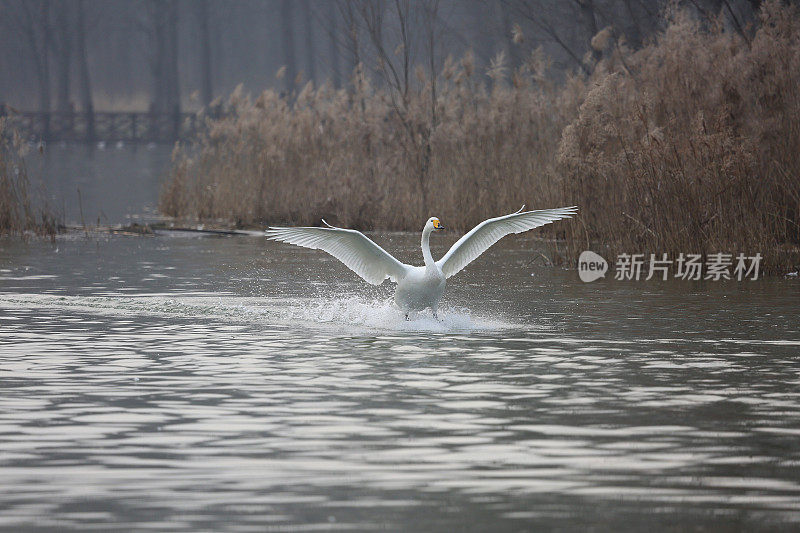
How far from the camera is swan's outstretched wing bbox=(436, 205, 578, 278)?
1286 cm

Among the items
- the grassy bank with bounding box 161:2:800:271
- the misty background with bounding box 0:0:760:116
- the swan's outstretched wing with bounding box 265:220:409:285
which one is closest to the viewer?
the swan's outstretched wing with bounding box 265:220:409:285

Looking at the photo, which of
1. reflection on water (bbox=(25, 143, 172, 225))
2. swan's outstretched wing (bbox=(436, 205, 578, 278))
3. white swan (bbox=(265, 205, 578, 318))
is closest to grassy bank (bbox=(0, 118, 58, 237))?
reflection on water (bbox=(25, 143, 172, 225))

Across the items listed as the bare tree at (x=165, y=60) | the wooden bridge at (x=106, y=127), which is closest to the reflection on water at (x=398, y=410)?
the wooden bridge at (x=106, y=127)

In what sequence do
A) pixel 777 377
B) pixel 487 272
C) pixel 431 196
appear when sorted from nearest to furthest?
pixel 777 377
pixel 487 272
pixel 431 196

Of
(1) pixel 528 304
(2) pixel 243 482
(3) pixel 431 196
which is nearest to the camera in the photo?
(2) pixel 243 482

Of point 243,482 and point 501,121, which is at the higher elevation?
point 501,121

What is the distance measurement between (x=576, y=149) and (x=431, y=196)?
19.3 ft

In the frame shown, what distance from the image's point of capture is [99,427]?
7.58 meters

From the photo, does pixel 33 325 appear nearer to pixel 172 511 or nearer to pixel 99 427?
pixel 99 427

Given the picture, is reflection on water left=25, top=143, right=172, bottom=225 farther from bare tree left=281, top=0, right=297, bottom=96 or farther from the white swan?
the white swan

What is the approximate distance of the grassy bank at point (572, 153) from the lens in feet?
53.4

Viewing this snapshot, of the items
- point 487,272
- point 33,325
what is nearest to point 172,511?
point 33,325

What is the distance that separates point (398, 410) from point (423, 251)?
4.39 metres

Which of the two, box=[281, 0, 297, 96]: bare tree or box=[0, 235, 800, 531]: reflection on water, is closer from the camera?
box=[0, 235, 800, 531]: reflection on water
